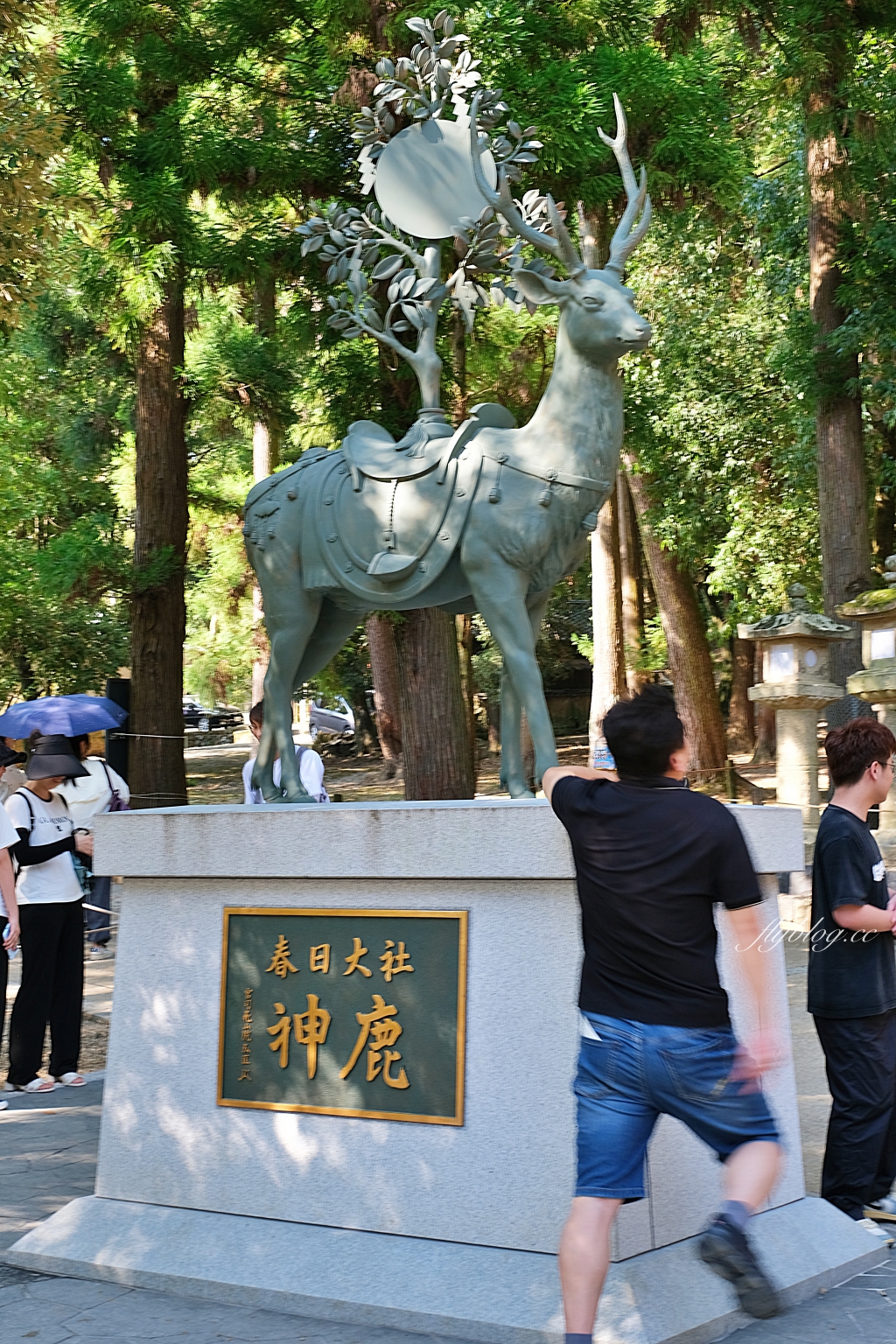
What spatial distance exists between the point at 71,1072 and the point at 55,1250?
9.02 ft

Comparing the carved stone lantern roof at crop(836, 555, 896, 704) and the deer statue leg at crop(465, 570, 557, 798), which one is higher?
the carved stone lantern roof at crop(836, 555, 896, 704)

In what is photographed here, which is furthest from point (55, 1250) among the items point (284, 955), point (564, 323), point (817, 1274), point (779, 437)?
point (779, 437)

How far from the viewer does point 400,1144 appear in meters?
4.36

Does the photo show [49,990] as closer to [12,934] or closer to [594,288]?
[12,934]

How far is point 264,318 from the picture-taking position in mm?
15938

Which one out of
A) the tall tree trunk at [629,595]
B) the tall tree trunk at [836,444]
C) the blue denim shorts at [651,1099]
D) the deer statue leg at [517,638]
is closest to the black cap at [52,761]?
the deer statue leg at [517,638]

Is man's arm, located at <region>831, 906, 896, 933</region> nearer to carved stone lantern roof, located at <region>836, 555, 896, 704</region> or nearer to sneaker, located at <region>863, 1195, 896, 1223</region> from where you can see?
sneaker, located at <region>863, 1195, 896, 1223</region>

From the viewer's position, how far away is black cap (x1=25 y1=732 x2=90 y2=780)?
7090mm

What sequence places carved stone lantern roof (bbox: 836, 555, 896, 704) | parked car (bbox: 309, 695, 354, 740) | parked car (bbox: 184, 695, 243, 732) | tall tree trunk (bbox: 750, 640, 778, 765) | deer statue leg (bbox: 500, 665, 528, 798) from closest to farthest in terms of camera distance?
deer statue leg (bbox: 500, 665, 528, 798) < carved stone lantern roof (bbox: 836, 555, 896, 704) < tall tree trunk (bbox: 750, 640, 778, 765) < parked car (bbox: 309, 695, 354, 740) < parked car (bbox: 184, 695, 243, 732)

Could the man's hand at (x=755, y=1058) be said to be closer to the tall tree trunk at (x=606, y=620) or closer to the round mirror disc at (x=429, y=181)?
the round mirror disc at (x=429, y=181)

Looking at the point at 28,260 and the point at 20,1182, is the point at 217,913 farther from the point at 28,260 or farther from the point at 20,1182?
the point at 28,260

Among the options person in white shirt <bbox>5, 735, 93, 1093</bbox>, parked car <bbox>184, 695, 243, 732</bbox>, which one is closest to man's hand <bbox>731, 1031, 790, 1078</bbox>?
person in white shirt <bbox>5, 735, 93, 1093</bbox>

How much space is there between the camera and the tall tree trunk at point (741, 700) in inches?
1075

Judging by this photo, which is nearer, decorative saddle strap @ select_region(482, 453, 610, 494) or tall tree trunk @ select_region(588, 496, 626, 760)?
decorative saddle strap @ select_region(482, 453, 610, 494)
